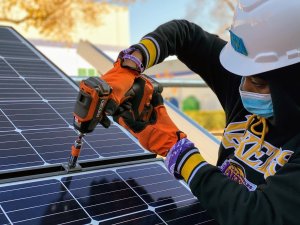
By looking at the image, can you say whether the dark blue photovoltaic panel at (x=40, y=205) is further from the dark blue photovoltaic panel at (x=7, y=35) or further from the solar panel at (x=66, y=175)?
the dark blue photovoltaic panel at (x=7, y=35)

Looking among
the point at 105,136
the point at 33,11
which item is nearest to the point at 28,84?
the point at 105,136

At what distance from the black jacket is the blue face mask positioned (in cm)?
8

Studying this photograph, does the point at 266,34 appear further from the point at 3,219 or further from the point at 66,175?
the point at 3,219

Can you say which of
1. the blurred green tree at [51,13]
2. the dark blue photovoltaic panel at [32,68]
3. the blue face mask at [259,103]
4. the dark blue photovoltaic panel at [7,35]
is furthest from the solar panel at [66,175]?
the blurred green tree at [51,13]

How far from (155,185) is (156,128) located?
0.34m

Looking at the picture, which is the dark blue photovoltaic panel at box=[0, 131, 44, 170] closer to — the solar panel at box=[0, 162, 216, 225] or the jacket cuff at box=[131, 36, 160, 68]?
the solar panel at box=[0, 162, 216, 225]

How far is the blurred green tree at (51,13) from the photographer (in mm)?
17672

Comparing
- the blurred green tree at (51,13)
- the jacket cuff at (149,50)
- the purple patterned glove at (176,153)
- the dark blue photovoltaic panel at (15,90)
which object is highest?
the jacket cuff at (149,50)

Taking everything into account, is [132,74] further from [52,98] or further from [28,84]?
[28,84]

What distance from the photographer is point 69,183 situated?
2.15m

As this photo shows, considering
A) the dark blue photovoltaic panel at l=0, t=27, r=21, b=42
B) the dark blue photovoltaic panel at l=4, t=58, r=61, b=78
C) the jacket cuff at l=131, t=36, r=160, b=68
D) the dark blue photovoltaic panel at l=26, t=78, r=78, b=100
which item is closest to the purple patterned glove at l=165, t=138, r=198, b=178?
the jacket cuff at l=131, t=36, r=160, b=68

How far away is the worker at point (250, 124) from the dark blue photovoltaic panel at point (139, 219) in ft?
0.82

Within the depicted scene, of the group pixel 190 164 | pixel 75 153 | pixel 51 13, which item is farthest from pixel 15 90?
pixel 51 13

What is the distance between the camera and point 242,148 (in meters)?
2.18
